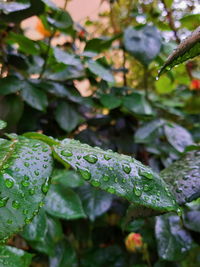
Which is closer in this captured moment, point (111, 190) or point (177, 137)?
point (111, 190)

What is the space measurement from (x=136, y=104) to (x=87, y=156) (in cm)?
47

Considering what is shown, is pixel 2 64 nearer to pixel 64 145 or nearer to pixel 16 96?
pixel 16 96

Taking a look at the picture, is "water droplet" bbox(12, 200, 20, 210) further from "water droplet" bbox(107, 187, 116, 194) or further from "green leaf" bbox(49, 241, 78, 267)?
"green leaf" bbox(49, 241, 78, 267)

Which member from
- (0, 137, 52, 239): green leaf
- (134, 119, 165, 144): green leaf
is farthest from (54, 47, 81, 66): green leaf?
(0, 137, 52, 239): green leaf

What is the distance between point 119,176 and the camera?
0.97ft

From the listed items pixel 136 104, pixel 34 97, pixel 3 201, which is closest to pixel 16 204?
pixel 3 201

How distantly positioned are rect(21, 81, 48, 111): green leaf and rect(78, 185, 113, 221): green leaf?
21 centimetres

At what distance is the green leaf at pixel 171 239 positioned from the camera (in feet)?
1.77

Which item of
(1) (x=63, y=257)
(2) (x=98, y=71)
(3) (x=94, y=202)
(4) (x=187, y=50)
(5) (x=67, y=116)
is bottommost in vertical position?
(1) (x=63, y=257)

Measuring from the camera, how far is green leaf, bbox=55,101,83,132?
2.38ft

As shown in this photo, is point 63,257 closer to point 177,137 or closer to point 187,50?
point 177,137

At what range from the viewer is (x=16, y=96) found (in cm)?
69

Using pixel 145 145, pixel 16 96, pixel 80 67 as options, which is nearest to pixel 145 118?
pixel 145 145

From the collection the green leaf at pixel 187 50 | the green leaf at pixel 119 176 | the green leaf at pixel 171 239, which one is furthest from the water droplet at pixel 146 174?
the green leaf at pixel 171 239
